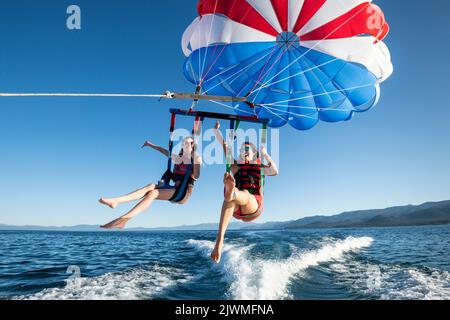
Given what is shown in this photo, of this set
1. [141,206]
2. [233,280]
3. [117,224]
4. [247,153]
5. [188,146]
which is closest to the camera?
[117,224]

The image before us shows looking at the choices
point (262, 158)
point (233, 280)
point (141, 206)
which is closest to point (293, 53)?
point (262, 158)

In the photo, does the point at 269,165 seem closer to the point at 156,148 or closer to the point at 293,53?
the point at 156,148

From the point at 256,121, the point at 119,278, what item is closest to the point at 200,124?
the point at 256,121

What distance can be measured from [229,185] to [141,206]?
4.03 ft

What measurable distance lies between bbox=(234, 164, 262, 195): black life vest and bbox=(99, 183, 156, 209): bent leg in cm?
139

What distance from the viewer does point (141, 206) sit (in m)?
4.15

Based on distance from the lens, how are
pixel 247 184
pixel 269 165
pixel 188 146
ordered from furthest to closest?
pixel 269 165 → pixel 188 146 → pixel 247 184

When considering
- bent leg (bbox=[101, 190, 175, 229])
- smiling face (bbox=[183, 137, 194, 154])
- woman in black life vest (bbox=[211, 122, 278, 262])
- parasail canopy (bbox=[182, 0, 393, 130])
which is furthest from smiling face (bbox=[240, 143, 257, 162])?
parasail canopy (bbox=[182, 0, 393, 130])

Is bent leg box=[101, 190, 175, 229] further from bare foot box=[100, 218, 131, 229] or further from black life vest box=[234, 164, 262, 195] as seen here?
black life vest box=[234, 164, 262, 195]

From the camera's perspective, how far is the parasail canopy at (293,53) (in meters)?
7.06

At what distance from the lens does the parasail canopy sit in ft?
23.2

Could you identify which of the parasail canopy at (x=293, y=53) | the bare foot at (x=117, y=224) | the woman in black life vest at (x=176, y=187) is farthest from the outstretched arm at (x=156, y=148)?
the parasail canopy at (x=293, y=53)
